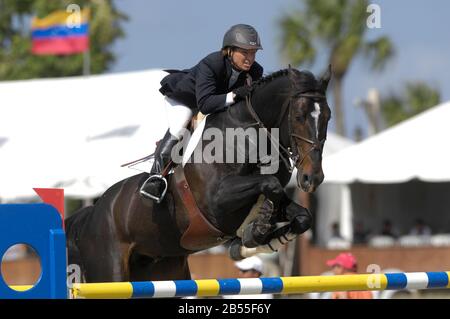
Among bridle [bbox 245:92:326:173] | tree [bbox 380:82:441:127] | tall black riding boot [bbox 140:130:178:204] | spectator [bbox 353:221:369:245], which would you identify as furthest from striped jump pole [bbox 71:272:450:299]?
tree [bbox 380:82:441:127]

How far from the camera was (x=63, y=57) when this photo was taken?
35.8 metres

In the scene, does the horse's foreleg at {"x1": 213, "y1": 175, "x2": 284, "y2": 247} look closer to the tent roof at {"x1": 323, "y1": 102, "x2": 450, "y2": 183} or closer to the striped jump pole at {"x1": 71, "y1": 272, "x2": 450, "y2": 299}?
the striped jump pole at {"x1": 71, "y1": 272, "x2": 450, "y2": 299}

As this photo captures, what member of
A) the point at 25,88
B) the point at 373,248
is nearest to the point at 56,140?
the point at 25,88

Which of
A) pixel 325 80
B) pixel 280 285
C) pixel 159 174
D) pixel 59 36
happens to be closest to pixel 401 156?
pixel 59 36

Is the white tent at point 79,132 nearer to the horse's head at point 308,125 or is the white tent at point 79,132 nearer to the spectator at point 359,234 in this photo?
the spectator at point 359,234

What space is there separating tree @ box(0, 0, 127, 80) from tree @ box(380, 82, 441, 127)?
552 inches

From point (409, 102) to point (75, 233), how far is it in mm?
37695

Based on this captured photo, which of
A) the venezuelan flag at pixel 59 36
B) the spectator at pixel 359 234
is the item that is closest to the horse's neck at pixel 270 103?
the spectator at pixel 359 234

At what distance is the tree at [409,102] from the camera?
4450 cm

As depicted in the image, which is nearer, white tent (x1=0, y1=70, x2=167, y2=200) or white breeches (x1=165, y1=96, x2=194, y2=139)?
white breeches (x1=165, y1=96, x2=194, y2=139)

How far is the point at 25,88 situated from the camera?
65.0 feet

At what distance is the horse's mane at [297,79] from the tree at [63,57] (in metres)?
27.3

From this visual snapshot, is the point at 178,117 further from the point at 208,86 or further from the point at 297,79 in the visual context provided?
the point at 297,79

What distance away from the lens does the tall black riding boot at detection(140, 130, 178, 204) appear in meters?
7.85
